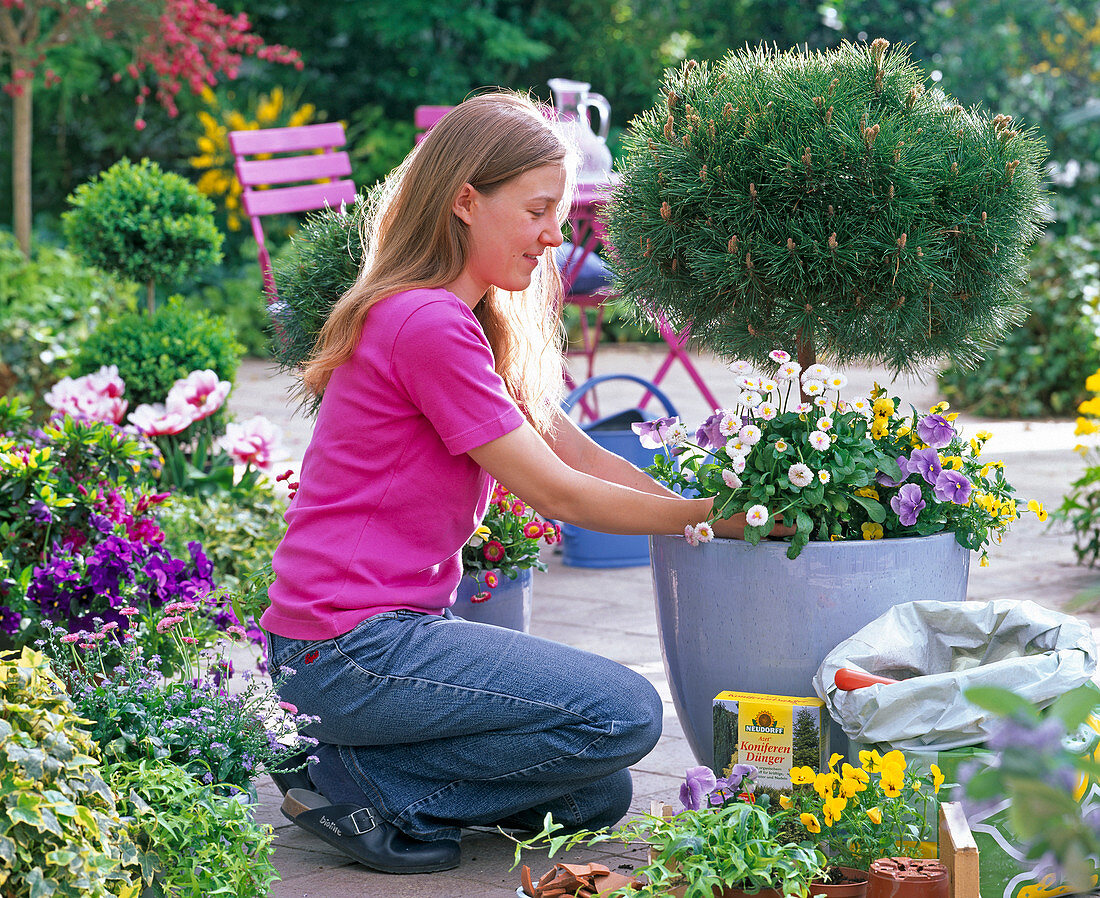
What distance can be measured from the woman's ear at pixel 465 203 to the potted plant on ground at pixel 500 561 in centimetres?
76

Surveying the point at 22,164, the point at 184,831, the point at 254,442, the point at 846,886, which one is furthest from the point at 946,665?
the point at 22,164

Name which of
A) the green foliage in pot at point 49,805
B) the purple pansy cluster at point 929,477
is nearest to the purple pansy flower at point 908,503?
the purple pansy cluster at point 929,477

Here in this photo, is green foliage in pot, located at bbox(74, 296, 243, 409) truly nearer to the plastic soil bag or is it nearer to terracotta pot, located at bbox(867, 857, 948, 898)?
the plastic soil bag

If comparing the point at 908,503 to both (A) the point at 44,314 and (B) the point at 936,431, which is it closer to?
(B) the point at 936,431

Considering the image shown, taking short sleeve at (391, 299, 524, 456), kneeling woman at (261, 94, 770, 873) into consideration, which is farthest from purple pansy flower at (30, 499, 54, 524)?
short sleeve at (391, 299, 524, 456)

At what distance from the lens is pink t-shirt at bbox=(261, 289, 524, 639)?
87.9 inches

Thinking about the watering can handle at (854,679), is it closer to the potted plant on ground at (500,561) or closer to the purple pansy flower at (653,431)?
the purple pansy flower at (653,431)

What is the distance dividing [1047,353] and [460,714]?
627 cm

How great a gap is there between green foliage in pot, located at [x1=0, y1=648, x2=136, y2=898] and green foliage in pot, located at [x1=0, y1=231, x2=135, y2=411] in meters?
3.74

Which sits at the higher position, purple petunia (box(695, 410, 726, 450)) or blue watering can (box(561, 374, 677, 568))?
purple petunia (box(695, 410, 726, 450))

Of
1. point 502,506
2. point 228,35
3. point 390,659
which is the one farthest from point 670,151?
point 228,35

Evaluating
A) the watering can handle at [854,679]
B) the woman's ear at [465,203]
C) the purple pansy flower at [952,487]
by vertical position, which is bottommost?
the watering can handle at [854,679]

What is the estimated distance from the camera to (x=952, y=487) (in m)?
2.27

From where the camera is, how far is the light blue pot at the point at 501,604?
2898mm
